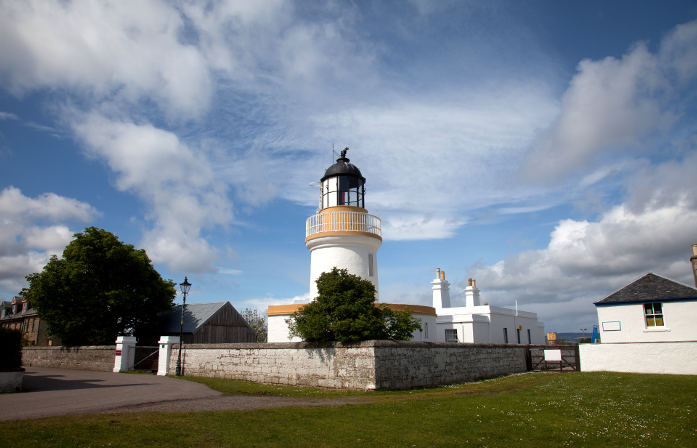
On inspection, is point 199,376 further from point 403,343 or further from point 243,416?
point 243,416

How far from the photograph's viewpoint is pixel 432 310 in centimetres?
2034

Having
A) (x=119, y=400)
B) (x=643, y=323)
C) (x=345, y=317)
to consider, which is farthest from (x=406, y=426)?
(x=643, y=323)

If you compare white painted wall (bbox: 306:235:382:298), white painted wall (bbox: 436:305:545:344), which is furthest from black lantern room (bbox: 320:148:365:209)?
white painted wall (bbox: 436:305:545:344)

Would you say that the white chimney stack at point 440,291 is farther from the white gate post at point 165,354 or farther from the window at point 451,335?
the white gate post at point 165,354

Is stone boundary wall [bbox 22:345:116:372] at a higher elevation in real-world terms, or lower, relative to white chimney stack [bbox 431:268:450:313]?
lower

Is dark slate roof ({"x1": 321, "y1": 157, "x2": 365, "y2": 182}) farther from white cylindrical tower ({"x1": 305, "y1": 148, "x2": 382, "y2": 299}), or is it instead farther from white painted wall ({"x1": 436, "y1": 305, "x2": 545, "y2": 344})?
white painted wall ({"x1": 436, "y1": 305, "x2": 545, "y2": 344})

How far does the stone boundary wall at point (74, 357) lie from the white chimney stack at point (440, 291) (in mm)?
16899

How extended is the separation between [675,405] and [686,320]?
40.0 ft

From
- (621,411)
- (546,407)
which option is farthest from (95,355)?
(621,411)

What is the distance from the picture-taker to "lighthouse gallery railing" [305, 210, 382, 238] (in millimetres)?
18156

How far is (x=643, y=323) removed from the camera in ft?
67.4

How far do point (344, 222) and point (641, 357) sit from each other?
1394cm

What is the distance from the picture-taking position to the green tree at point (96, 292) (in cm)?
2195

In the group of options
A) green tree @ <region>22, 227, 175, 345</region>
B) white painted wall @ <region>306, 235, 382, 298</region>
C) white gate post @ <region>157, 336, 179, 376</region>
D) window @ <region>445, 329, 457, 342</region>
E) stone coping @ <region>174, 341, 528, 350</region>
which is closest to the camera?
stone coping @ <region>174, 341, 528, 350</region>
